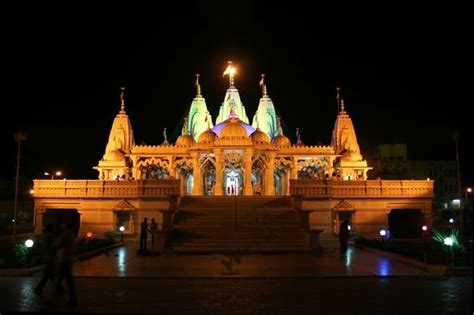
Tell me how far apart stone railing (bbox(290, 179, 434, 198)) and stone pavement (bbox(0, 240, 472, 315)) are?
14.8m

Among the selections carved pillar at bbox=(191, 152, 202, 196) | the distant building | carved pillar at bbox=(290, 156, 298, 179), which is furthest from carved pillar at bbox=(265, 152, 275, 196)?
the distant building

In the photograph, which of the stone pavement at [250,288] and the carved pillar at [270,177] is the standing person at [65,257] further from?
the carved pillar at [270,177]

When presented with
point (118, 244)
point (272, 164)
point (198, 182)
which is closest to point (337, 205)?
point (272, 164)

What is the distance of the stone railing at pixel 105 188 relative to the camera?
3728 cm

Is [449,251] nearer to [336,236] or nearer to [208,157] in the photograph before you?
[336,236]

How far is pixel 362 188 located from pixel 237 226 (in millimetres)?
12591

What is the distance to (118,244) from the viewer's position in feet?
96.7

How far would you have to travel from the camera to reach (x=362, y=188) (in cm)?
3781

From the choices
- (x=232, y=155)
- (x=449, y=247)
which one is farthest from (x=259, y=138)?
(x=449, y=247)

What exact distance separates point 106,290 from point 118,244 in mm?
15614

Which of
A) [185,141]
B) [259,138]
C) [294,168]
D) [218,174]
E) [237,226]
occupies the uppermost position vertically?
[185,141]

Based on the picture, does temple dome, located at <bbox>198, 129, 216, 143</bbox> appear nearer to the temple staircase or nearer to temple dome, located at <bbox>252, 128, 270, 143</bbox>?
temple dome, located at <bbox>252, 128, 270, 143</bbox>

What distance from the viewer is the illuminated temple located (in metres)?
37.0

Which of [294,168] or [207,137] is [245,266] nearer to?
[207,137]
